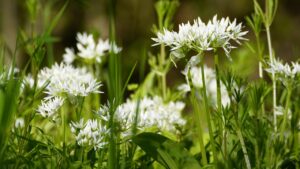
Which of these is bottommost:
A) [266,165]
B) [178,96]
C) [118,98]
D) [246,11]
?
[266,165]

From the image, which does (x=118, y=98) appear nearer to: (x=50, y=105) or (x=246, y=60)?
(x=50, y=105)

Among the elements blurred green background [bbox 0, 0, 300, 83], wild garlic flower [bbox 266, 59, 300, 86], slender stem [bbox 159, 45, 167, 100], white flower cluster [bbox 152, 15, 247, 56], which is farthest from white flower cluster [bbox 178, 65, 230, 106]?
blurred green background [bbox 0, 0, 300, 83]

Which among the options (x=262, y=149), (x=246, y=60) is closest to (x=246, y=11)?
(x=246, y=60)

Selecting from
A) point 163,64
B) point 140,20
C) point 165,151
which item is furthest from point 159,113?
point 140,20

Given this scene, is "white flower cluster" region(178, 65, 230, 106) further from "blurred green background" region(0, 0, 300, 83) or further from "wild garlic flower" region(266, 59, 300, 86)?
"blurred green background" region(0, 0, 300, 83)

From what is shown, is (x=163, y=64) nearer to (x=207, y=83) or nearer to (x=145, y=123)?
(x=207, y=83)

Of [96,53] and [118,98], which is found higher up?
[96,53]

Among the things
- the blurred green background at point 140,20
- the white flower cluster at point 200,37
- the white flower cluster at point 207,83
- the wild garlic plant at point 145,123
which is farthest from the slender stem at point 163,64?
the blurred green background at point 140,20

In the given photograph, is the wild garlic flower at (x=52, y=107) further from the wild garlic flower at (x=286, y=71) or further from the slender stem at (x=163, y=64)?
the slender stem at (x=163, y=64)

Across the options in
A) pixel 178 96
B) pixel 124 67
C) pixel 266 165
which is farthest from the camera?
pixel 124 67
